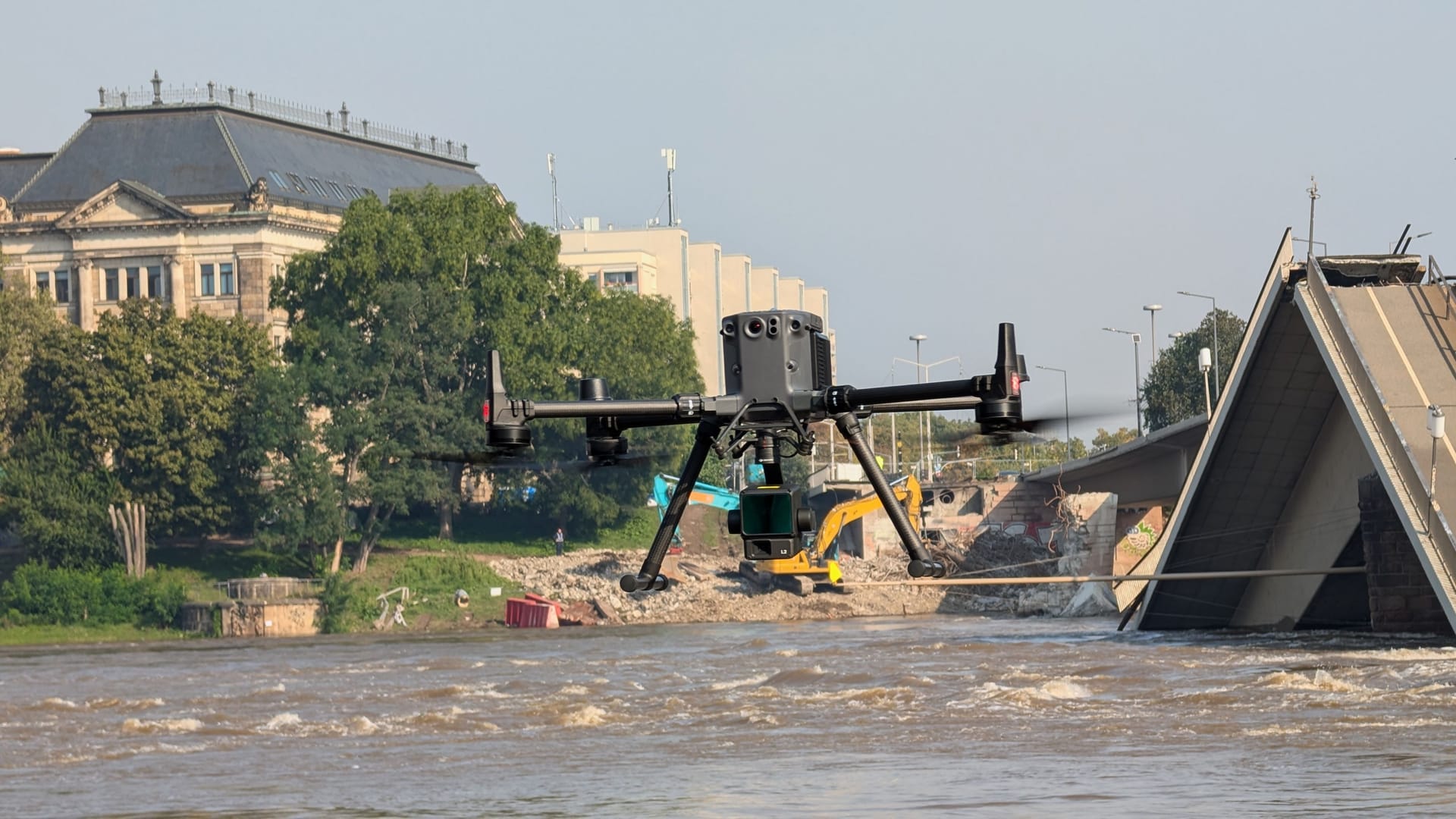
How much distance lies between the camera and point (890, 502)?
54.3 feet

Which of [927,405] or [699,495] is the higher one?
[927,405]

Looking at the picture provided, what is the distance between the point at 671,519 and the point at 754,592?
9525cm

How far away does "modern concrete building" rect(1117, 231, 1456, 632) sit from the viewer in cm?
5606

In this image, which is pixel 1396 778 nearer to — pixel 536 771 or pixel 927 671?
pixel 536 771

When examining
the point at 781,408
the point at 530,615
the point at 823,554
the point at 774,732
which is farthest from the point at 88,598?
the point at 781,408

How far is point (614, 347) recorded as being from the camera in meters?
126

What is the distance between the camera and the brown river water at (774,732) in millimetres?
38281

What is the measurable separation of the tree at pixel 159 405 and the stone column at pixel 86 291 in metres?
22.6

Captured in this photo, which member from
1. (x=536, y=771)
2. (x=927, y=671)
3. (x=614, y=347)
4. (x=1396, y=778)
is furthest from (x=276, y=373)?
(x=1396, y=778)

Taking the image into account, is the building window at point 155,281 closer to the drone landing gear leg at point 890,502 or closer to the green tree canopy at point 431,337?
the green tree canopy at point 431,337

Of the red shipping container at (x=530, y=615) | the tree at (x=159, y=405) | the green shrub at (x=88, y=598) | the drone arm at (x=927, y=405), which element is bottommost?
the red shipping container at (x=530, y=615)

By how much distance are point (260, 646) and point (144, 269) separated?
167ft

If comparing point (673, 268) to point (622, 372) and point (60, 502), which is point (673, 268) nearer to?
point (622, 372)

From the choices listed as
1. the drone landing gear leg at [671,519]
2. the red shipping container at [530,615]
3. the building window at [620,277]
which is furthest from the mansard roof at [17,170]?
the drone landing gear leg at [671,519]
